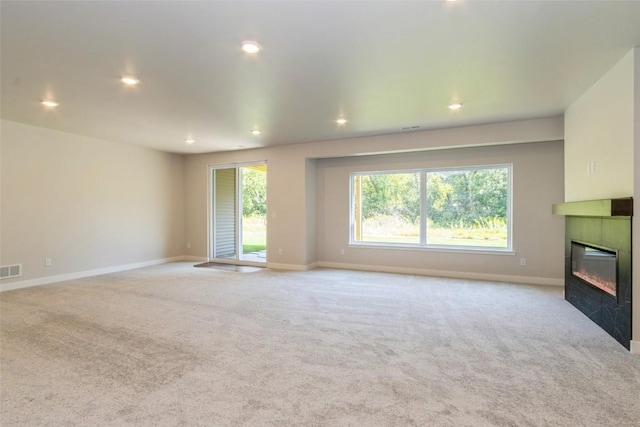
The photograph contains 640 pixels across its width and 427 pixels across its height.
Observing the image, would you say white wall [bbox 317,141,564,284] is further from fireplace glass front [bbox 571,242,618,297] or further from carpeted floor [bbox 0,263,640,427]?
fireplace glass front [bbox 571,242,618,297]

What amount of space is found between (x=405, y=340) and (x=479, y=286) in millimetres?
2694

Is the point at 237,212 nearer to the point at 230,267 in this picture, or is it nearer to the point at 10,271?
the point at 230,267

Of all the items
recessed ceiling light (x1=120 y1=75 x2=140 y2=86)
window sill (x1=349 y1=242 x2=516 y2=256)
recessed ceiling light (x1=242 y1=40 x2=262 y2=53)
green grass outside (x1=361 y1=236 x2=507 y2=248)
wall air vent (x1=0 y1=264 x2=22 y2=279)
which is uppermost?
recessed ceiling light (x1=120 y1=75 x2=140 y2=86)

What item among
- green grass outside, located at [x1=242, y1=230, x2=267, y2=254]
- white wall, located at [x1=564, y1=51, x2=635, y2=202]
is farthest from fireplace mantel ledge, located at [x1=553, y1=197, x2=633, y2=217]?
green grass outside, located at [x1=242, y1=230, x2=267, y2=254]

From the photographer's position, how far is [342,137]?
6105 mm

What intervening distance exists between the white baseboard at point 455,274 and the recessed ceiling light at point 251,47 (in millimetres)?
4736

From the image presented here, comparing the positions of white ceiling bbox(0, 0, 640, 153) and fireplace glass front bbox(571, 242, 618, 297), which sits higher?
white ceiling bbox(0, 0, 640, 153)

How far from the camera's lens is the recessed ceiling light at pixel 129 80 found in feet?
10.9

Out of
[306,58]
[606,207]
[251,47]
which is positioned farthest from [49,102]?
[606,207]

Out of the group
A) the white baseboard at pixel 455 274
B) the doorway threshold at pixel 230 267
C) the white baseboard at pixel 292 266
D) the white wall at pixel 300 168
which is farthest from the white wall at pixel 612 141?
the doorway threshold at pixel 230 267

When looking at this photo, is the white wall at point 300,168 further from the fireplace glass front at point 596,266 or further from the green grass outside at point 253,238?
the fireplace glass front at point 596,266

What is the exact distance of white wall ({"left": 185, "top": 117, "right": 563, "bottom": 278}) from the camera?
5.11 m

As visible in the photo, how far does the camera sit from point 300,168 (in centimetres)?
665

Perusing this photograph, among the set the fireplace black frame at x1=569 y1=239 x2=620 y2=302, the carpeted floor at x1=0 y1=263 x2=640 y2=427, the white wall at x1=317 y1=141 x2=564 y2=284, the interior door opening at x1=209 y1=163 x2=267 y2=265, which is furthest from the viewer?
the interior door opening at x1=209 y1=163 x2=267 y2=265
